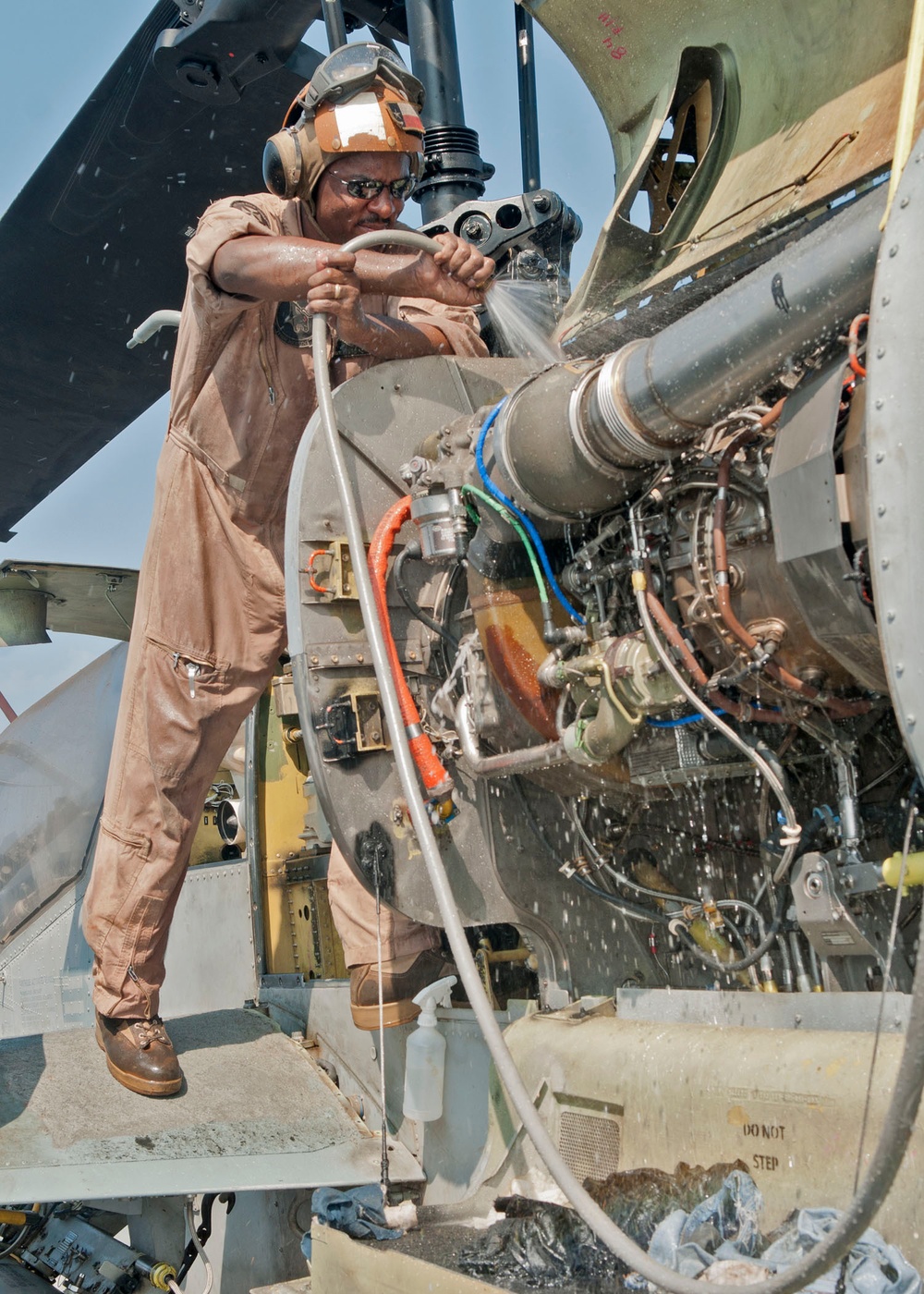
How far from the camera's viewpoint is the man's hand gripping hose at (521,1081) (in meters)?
1.14

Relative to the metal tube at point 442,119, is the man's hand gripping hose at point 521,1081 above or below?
below

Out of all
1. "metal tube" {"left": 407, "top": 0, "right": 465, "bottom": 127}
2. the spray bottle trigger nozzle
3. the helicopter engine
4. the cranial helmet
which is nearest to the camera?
the helicopter engine

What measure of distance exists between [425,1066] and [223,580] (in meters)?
1.30

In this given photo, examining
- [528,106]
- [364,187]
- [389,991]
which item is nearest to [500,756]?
[389,991]

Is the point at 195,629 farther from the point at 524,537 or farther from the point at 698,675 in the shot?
the point at 698,675

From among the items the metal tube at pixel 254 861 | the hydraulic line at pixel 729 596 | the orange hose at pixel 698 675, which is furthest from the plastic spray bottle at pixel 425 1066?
the hydraulic line at pixel 729 596

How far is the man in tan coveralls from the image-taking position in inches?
113

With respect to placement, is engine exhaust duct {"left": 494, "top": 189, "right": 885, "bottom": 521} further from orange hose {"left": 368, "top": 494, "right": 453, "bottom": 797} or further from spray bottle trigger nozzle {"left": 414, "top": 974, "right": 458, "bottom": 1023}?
spray bottle trigger nozzle {"left": 414, "top": 974, "right": 458, "bottom": 1023}

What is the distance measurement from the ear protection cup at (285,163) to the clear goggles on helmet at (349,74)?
7 centimetres

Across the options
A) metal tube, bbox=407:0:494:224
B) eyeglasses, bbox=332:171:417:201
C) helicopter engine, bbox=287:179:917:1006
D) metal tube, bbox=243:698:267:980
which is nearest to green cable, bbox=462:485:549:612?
helicopter engine, bbox=287:179:917:1006

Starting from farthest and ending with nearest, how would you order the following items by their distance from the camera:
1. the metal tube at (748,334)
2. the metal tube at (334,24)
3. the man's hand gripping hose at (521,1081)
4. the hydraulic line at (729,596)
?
1. the metal tube at (334,24)
2. the hydraulic line at (729,596)
3. the metal tube at (748,334)
4. the man's hand gripping hose at (521,1081)

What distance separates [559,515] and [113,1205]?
2.18 metres

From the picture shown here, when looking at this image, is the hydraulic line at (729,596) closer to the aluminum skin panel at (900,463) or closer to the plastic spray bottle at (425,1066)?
the aluminum skin panel at (900,463)

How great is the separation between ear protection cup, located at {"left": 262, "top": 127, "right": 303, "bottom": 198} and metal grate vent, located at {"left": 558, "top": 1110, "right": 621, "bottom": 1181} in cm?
218
